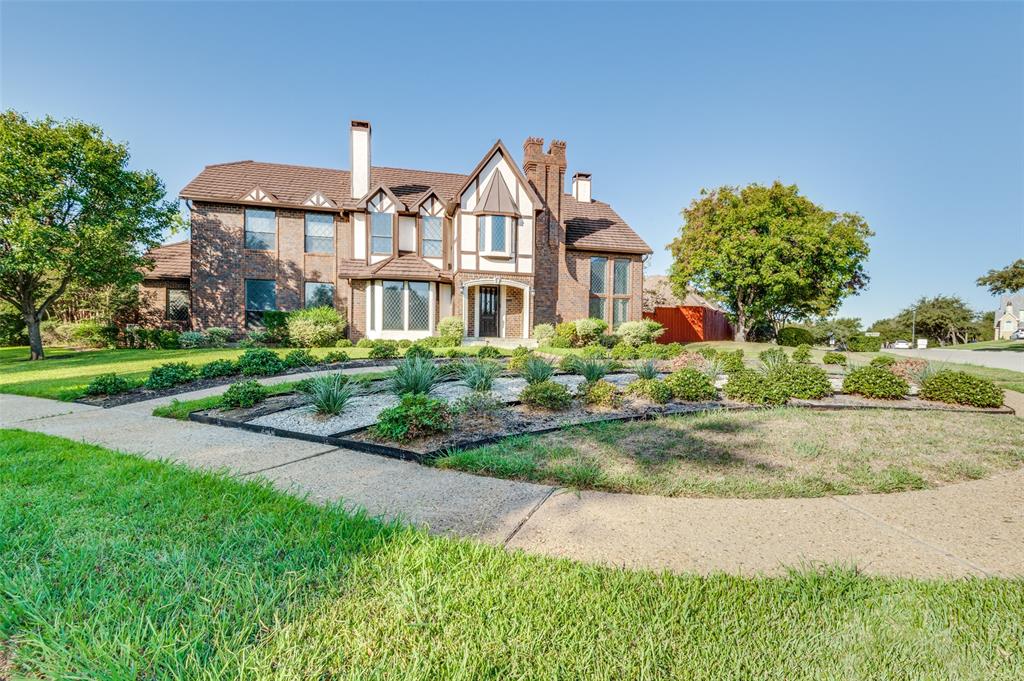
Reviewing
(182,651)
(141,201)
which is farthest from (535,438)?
(141,201)

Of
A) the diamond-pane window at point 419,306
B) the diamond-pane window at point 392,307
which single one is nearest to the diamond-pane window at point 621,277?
the diamond-pane window at point 419,306

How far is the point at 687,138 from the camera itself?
13.5 m

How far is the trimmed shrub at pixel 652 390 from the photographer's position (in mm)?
6273

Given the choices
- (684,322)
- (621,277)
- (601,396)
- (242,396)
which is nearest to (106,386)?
(242,396)

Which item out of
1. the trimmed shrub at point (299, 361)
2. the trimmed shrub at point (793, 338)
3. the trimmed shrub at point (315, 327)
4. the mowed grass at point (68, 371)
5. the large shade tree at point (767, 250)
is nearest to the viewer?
the mowed grass at point (68, 371)

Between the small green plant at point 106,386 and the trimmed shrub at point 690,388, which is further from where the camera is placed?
the small green plant at point 106,386

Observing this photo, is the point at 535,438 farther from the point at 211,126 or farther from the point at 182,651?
the point at 211,126

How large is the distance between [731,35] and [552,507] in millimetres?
11314

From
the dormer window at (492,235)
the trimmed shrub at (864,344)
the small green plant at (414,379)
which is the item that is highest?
the dormer window at (492,235)

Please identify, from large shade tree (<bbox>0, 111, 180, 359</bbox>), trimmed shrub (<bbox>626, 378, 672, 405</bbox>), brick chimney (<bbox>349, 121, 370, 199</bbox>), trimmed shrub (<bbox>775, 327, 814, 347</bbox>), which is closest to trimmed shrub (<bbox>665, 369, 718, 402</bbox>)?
trimmed shrub (<bbox>626, 378, 672, 405</bbox>)

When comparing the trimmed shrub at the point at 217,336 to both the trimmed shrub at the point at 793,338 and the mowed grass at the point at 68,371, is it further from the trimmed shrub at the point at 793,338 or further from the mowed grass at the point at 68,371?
the trimmed shrub at the point at 793,338

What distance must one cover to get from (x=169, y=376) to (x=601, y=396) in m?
7.65

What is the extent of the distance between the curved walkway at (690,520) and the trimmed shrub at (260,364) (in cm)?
559

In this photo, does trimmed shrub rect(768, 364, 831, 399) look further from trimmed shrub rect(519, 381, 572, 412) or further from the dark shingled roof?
the dark shingled roof
